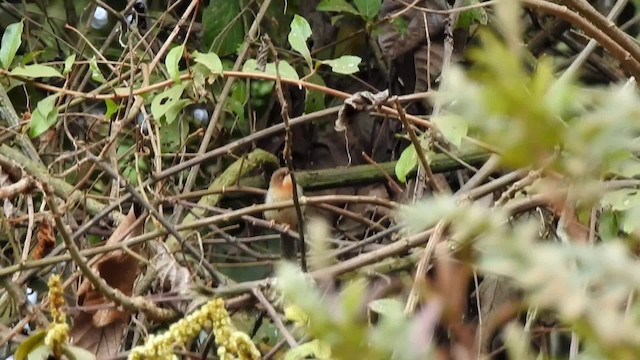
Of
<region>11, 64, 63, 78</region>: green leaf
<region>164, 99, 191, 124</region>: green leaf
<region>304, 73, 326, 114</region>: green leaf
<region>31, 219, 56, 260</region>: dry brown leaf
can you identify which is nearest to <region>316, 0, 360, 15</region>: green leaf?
<region>304, 73, 326, 114</region>: green leaf

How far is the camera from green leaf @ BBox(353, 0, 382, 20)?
196 cm

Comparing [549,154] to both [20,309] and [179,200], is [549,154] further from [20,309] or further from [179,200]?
[179,200]

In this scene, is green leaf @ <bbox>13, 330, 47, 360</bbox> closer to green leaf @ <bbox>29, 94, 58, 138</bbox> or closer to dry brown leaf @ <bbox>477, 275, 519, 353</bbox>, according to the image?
green leaf @ <bbox>29, 94, 58, 138</bbox>

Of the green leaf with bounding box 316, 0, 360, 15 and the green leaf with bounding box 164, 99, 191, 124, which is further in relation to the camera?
the green leaf with bounding box 316, 0, 360, 15

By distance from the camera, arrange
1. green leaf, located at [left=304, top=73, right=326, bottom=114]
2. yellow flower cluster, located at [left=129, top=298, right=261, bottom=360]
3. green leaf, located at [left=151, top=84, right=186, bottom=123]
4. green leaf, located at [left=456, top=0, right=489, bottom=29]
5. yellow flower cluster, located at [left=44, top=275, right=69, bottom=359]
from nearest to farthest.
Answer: yellow flower cluster, located at [left=129, top=298, right=261, bottom=360]
yellow flower cluster, located at [left=44, top=275, right=69, bottom=359]
green leaf, located at [left=151, top=84, right=186, bottom=123]
green leaf, located at [left=456, top=0, right=489, bottom=29]
green leaf, located at [left=304, top=73, right=326, bottom=114]

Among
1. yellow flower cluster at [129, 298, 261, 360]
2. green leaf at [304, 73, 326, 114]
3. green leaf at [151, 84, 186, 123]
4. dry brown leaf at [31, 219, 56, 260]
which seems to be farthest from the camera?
green leaf at [304, 73, 326, 114]

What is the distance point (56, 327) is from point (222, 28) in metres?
1.15

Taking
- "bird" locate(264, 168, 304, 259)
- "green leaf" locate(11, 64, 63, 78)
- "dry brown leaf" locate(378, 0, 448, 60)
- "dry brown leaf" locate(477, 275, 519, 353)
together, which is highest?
"green leaf" locate(11, 64, 63, 78)

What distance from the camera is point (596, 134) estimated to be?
378mm

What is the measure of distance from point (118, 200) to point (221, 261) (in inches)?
18.7

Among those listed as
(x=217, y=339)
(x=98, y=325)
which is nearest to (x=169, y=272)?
(x=98, y=325)

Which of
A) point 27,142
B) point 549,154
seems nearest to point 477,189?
point 27,142

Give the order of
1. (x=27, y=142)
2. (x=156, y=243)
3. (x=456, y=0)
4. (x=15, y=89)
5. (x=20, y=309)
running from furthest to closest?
(x=15, y=89)
(x=456, y=0)
(x=27, y=142)
(x=156, y=243)
(x=20, y=309)

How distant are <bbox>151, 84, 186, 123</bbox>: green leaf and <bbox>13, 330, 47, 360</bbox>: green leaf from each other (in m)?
0.53
